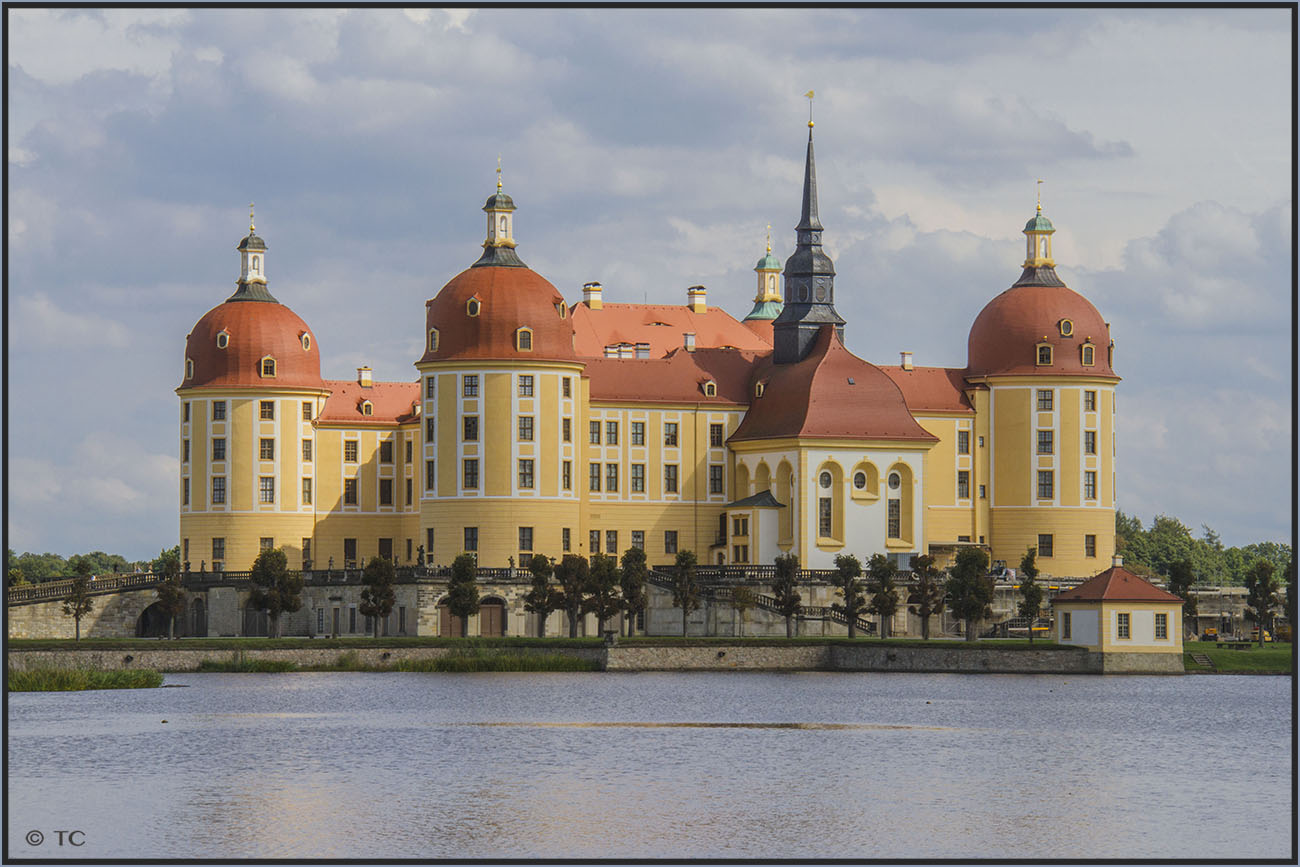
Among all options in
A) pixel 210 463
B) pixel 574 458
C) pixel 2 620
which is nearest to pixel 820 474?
pixel 574 458

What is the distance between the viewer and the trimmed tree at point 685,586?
97.4m

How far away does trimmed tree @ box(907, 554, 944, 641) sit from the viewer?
96.4 meters

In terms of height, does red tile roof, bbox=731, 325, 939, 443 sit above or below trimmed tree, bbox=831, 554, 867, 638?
above

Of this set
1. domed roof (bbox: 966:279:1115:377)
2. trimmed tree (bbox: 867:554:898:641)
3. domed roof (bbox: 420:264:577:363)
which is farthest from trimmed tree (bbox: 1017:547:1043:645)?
domed roof (bbox: 420:264:577:363)

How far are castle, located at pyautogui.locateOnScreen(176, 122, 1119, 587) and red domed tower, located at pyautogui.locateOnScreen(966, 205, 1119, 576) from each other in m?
0.11

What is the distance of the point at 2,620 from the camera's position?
31188 millimetres

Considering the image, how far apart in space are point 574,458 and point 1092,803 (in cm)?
6129

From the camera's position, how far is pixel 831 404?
11000 cm

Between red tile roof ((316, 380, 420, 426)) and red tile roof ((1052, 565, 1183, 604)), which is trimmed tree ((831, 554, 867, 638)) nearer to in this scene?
red tile roof ((1052, 565, 1183, 604))

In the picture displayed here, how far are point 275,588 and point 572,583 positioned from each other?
43.1ft

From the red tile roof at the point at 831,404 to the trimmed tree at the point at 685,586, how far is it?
1239 cm

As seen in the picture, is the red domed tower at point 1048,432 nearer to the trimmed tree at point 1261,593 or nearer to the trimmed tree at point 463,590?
the trimmed tree at point 1261,593

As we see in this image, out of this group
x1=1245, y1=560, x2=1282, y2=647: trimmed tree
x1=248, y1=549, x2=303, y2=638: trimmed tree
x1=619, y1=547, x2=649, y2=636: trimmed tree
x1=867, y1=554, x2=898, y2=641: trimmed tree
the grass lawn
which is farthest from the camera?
x1=248, y1=549, x2=303, y2=638: trimmed tree

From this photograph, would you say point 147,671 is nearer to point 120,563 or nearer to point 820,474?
point 820,474
